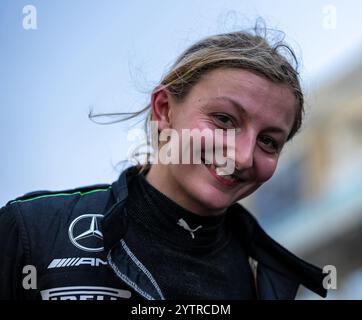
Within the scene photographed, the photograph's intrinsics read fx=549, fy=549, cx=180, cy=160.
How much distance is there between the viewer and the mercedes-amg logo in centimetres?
109

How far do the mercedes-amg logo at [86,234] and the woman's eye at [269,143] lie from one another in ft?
1.23

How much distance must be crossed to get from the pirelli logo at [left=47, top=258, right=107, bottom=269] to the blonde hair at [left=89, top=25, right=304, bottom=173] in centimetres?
27

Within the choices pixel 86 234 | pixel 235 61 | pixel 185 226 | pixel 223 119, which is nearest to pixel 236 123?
pixel 223 119

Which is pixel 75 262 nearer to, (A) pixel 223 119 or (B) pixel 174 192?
(B) pixel 174 192

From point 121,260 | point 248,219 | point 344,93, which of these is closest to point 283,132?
point 248,219

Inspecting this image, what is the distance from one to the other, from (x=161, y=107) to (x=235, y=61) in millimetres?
195

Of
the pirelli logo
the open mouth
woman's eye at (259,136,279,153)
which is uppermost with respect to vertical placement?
woman's eye at (259,136,279,153)

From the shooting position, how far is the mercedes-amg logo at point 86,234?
1.09 metres

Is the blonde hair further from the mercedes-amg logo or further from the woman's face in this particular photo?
the mercedes-amg logo

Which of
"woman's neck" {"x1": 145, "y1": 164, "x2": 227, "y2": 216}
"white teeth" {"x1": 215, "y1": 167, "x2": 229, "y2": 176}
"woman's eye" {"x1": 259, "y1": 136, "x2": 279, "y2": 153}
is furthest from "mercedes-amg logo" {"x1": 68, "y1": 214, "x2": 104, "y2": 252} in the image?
"woman's eye" {"x1": 259, "y1": 136, "x2": 279, "y2": 153}

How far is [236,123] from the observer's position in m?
1.10

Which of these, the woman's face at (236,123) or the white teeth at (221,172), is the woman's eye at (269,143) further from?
the white teeth at (221,172)

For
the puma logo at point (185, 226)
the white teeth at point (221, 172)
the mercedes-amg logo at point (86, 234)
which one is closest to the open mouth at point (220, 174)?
the white teeth at point (221, 172)
